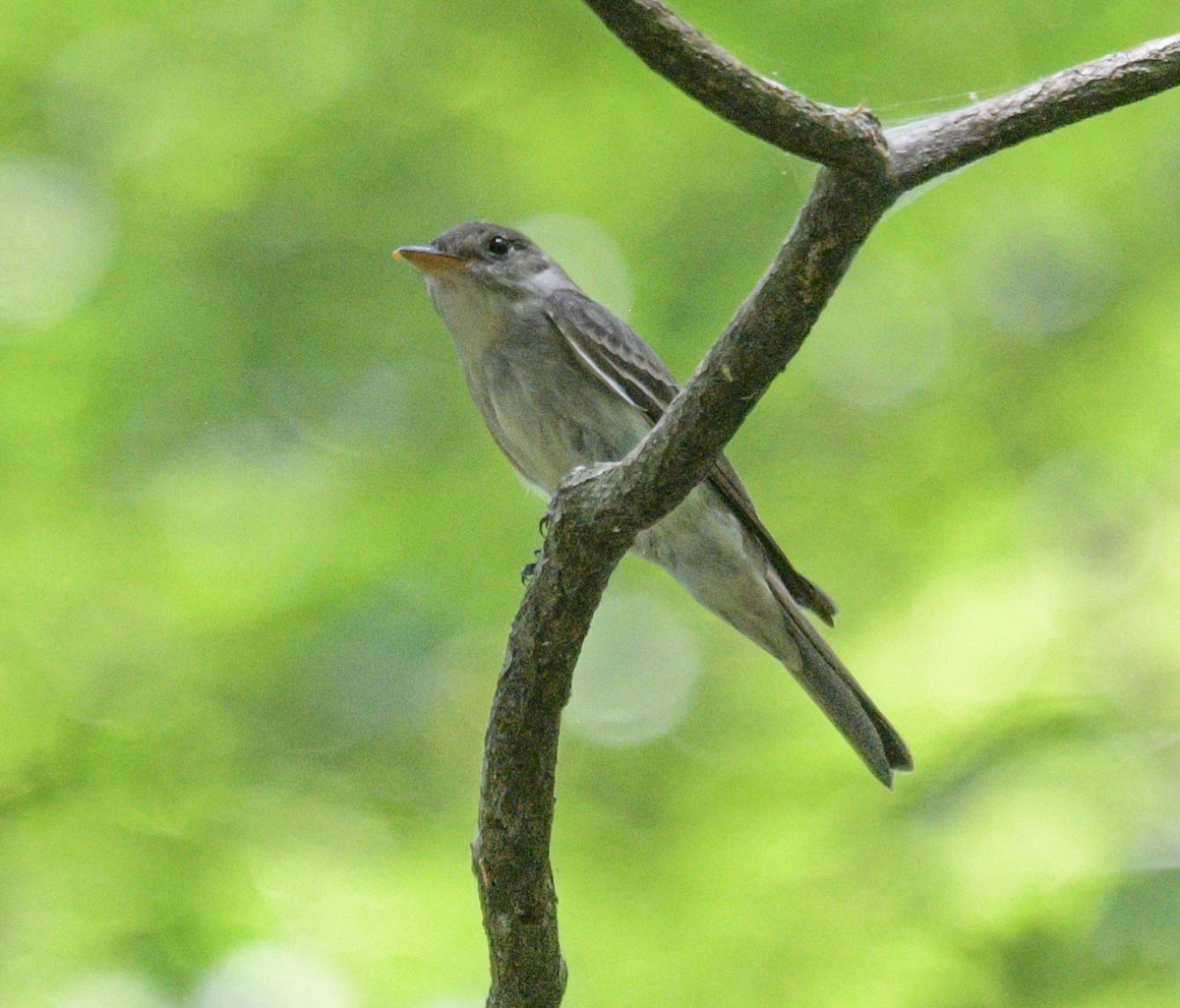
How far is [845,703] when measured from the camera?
3.91 meters

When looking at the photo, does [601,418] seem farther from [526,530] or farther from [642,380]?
[526,530]

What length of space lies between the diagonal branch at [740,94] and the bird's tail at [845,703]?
1976mm

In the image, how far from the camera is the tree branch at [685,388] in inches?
83.8

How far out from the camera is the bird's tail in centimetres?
378

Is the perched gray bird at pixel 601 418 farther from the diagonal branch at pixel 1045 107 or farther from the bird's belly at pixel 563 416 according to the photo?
the diagonal branch at pixel 1045 107

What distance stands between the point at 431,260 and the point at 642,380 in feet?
2.39

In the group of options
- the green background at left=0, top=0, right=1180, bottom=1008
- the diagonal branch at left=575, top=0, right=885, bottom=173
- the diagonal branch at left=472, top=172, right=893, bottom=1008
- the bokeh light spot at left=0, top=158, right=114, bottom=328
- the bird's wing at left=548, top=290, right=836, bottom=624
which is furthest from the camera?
the bokeh light spot at left=0, top=158, right=114, bottom=328

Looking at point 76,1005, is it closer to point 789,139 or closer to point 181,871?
point 181,871

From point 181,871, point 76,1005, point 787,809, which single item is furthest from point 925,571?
point 76,1005

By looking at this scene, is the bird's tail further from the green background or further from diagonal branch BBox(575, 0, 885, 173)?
diagonal branch BBox(575, 0, 885, 173)

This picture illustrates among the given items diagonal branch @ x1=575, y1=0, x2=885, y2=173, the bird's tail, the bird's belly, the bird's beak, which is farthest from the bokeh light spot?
diagonal branch @ x1=575, y1=0, x2=885, y2=173

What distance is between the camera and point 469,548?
16.1 ft

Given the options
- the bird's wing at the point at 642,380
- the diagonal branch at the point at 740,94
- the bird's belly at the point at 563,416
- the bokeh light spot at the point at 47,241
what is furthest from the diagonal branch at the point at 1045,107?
the bokeh light spot at the point at 47,241

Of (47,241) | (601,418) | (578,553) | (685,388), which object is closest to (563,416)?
(601,418)
